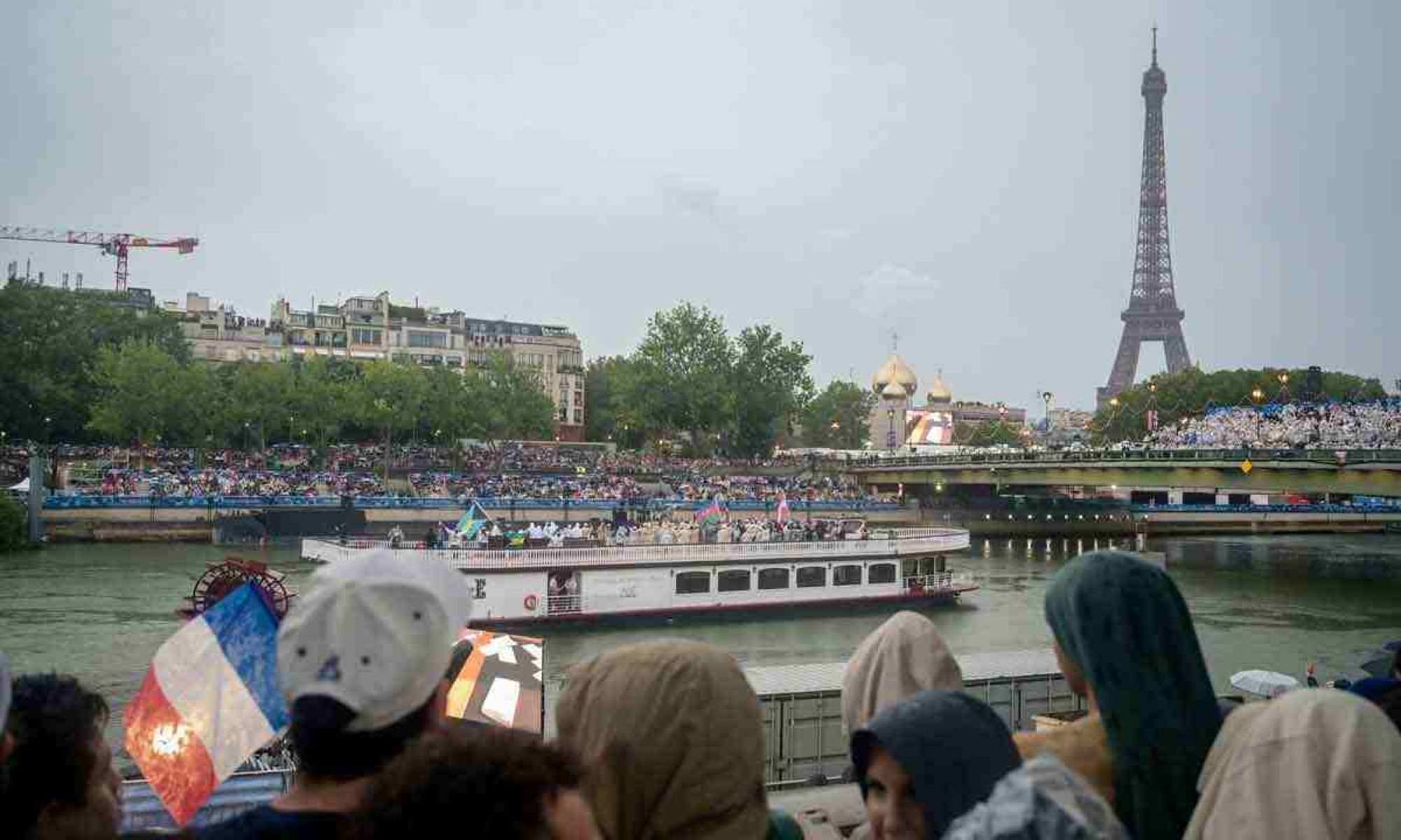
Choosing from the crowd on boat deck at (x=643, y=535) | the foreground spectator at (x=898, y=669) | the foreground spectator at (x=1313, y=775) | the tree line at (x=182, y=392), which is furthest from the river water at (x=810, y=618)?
the tree line at (x=182, y=392)

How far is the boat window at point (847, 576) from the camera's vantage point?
30531 millimetres

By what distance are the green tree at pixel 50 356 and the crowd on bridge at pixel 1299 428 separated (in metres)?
57.5

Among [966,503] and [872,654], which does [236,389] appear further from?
[872,654]

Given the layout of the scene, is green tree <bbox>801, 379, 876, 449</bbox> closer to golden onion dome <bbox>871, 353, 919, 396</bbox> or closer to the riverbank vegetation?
golden onion dome <bbox>871, 353, 919, 396</bbox>

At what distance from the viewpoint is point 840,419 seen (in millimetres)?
111938

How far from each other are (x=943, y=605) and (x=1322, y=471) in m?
16.2

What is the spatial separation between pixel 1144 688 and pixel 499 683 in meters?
8.01

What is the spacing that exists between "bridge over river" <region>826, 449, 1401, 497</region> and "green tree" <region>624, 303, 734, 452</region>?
59.4 feet

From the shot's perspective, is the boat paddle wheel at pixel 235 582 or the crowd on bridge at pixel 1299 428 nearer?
the boat paddle wheel at pixel 235 582

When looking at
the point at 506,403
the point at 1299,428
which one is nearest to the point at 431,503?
the point at 506,403

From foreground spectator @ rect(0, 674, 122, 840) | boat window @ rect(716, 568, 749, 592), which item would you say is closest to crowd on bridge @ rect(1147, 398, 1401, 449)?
boat window @ rect(716, 568, 749, 592)

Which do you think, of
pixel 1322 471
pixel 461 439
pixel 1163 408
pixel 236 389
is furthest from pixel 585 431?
pixel 1322 471

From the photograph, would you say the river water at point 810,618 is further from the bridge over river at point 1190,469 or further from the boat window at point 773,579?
the bridge over river at point 1190,469

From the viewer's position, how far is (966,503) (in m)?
66.4
